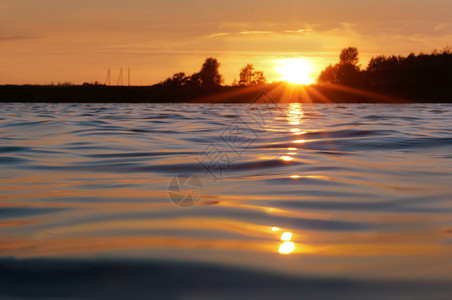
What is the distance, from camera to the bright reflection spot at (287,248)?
2.73 m

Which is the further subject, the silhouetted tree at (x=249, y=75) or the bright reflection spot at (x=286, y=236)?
the silhouetted tree at (x=249, y=75)

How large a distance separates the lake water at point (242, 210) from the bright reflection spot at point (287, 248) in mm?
15

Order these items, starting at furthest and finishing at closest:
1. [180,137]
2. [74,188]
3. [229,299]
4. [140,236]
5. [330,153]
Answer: [180,137] → [330,153] → [74,188] → [140,236] → [229,299]

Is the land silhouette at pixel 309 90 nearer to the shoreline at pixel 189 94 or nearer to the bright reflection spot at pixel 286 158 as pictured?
the shoreline at pixel 189 94

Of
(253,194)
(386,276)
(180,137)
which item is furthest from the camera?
(180,137)

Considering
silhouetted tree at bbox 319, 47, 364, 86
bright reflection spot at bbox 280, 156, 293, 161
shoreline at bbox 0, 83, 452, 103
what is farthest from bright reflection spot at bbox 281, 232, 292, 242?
silhouetted tree at bbox 319, 47, 364, 86

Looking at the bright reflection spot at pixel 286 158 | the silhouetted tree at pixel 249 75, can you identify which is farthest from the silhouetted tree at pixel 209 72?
the bright reflection spot at pixel 286 158

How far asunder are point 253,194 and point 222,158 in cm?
270

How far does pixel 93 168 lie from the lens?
5969mm

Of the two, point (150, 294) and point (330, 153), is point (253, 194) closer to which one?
point (150, 294)

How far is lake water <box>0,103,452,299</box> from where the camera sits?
8.57ft

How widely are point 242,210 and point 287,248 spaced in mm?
965

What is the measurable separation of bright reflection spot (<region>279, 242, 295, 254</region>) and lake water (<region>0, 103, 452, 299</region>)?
0.05ft

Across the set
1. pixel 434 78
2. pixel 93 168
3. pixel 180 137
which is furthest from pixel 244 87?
pixel 93 168
